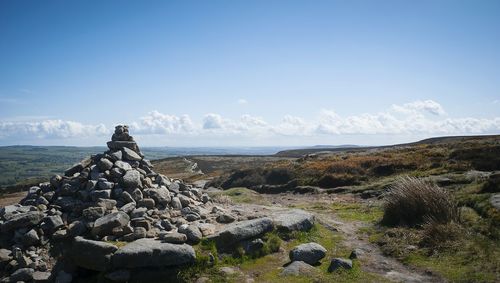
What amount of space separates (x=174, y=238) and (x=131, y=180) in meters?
4.38

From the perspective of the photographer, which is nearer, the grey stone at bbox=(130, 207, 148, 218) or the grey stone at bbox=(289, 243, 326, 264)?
the grey stone at bbox=(289, 243, 326, 264)

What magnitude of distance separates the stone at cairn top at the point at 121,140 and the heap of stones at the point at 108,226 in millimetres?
1393

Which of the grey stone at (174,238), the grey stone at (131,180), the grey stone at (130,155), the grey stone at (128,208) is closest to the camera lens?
the grey stone at (174,238)

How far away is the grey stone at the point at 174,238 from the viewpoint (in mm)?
10711

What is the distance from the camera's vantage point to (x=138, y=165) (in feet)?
54.0

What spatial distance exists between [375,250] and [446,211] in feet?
9.87

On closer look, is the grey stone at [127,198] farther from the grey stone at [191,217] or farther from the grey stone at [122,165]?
the grey stone at [191,217]

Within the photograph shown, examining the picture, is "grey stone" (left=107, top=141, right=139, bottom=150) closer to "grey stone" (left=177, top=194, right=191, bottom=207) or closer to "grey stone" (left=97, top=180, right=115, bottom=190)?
"grey stone" (left=97, top=180, right=115, bottom=190)

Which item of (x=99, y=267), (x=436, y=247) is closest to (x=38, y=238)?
(x=99, y=267)

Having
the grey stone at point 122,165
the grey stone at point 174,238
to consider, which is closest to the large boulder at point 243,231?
the grey stone at point 174,238

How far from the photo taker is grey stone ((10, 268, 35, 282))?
33.8 ft

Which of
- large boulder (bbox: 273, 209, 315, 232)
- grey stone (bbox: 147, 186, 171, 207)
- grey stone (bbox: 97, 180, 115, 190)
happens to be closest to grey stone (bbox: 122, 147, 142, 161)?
grey stone (bbox: 97, 180, 115, 190)

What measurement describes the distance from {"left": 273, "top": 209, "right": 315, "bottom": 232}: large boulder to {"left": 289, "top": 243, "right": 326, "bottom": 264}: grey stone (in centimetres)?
170

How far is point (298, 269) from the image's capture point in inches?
386
